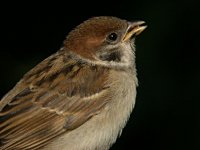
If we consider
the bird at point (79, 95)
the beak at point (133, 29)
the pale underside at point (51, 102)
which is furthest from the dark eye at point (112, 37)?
the pale underside at point (51, 102)

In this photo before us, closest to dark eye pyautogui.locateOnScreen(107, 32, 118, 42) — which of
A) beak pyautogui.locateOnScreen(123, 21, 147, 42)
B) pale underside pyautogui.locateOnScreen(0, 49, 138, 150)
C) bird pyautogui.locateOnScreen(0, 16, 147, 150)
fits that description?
bird pyautogui.locateOnScreen(0, 16, 147, 150)

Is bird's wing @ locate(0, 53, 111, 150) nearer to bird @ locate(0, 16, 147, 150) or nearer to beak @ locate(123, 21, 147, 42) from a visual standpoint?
bird @ locate(0, 16, 147, 150)

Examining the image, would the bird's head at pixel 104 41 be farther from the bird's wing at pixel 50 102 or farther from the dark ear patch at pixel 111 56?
the bird's wing at pixel 50 102

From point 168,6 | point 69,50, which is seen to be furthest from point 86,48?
point 168,6

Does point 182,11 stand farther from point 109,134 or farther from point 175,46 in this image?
point 109,134

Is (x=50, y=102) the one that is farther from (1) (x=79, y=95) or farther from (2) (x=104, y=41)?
(2) (x=104, y=41)

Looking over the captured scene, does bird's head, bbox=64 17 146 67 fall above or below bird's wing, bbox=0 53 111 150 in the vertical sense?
above

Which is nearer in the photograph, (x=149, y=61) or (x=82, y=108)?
(x=82, y=108)
